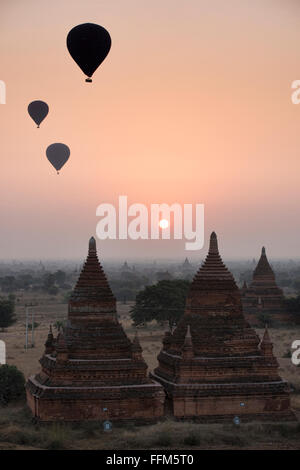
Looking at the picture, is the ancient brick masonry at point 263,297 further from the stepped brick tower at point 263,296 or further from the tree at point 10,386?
the tree at point 10,386

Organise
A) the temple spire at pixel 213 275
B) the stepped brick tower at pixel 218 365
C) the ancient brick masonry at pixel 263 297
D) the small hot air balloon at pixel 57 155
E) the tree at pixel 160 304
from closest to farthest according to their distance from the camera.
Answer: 1. the stepped brick tower at pixel 218 365
2. the temple spire at pixel 213 275
3. the small hot air balloon at pixel 57 155
4. the ancient brick masonry at pixel 263 297
5. the tree at pixel 160 304

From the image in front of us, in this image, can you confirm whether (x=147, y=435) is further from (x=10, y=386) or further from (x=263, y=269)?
(x=263, y=269)

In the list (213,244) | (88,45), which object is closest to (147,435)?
(213,244)

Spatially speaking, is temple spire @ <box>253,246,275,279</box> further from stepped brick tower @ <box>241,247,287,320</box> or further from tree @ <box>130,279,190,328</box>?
tree @ <box>130,279,190,328</box>

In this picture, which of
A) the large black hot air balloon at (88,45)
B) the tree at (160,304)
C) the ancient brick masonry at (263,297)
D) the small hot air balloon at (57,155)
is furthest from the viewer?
the tree at (160,304)

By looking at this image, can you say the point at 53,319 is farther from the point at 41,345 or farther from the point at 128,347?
the point at 128,347

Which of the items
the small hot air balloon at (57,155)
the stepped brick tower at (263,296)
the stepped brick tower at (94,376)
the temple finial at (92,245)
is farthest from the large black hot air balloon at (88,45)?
the stepped brick tower at (263,296)

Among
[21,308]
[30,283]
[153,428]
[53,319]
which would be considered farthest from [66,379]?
[30,283]
